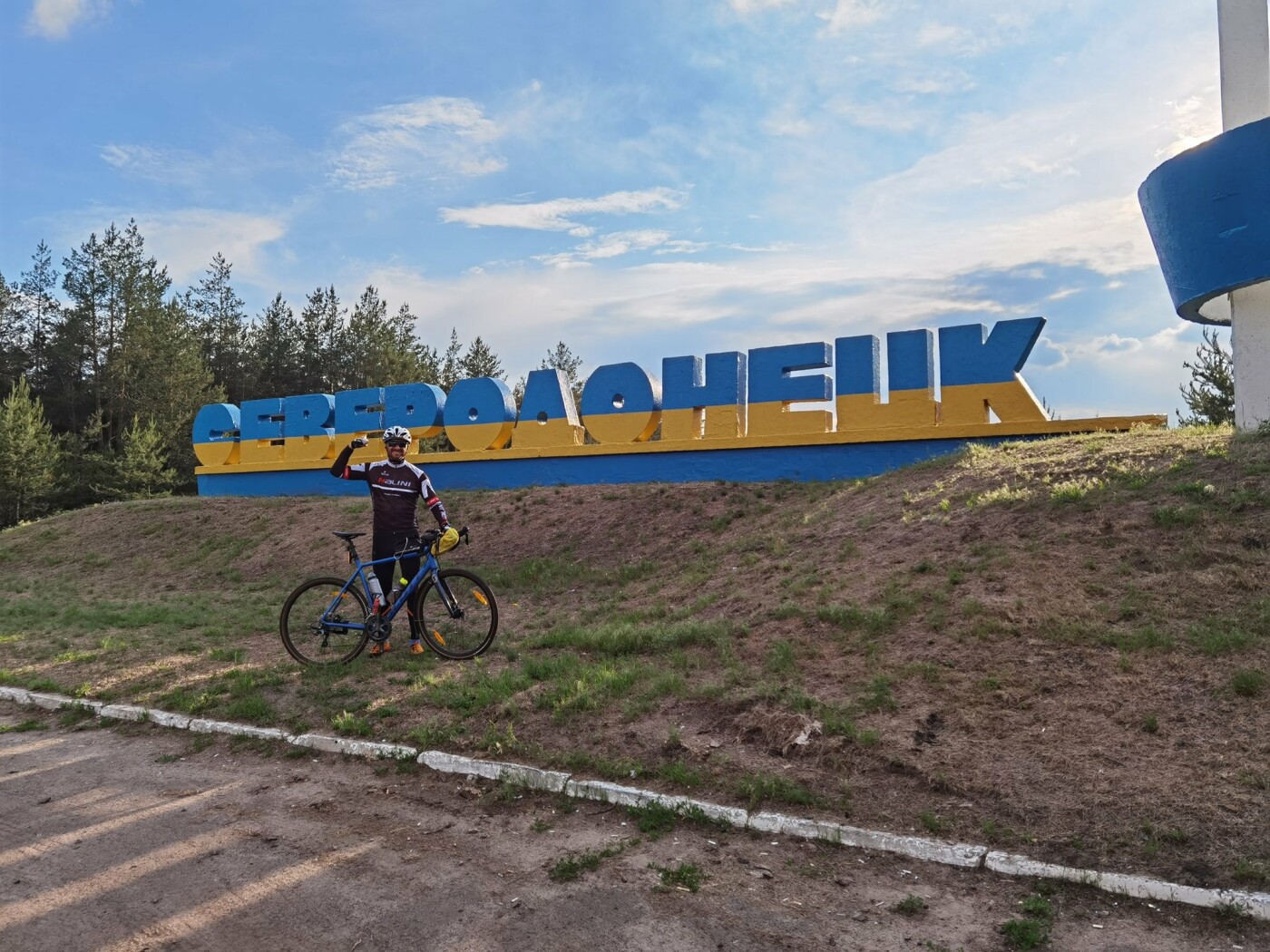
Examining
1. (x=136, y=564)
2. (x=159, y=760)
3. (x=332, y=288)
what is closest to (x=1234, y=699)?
(x=159, y=760)

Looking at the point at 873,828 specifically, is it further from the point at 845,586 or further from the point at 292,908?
the point at 845,586

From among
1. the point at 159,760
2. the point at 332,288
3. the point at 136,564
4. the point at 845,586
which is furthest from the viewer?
the point at 332,288

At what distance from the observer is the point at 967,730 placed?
5.50 m

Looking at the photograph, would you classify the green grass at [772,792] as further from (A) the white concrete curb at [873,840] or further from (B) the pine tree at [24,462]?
(B) the pine tree at [24,462]

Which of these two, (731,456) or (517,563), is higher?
(731,456)

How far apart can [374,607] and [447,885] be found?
14.6 feet

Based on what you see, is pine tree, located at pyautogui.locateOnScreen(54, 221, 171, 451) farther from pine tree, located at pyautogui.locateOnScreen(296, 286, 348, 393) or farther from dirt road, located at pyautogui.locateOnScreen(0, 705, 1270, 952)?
dirt road, located at pyautogui.locateOnScreen(0, 705, 1270, 952)

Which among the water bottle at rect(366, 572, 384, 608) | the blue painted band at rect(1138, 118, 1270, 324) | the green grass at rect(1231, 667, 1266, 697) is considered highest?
the blue painted band at rect(1138, 118, 1270, 324)

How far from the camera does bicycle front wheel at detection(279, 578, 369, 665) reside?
8094mm

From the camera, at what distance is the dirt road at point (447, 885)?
3559 mm

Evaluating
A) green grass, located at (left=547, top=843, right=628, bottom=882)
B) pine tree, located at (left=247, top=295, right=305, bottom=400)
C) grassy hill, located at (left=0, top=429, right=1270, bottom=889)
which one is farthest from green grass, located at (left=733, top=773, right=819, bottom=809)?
pine tree, located at (left=247, top=295, right=305, bottom=400)

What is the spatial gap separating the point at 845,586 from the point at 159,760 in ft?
19.8

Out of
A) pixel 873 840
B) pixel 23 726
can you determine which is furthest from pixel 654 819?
pixel 23 726

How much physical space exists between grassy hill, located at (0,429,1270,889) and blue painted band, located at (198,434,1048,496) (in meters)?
2.81
